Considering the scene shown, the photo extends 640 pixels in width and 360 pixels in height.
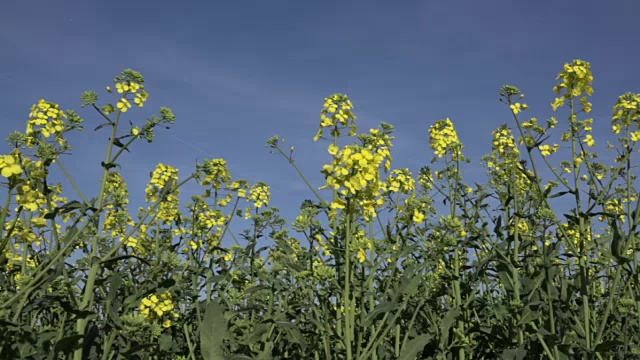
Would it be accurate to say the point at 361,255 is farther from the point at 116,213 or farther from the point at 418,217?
the point at 116,213

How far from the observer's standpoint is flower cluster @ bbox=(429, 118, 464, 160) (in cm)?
570

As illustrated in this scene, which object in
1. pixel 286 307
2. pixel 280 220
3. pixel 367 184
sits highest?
pixel 280 220

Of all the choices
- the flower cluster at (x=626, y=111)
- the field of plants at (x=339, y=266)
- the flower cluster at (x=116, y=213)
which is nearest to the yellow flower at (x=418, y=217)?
the field of plants at (x=339, y=266)

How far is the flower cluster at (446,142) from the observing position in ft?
18.7

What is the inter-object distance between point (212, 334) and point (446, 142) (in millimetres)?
3343

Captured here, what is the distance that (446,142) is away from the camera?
5766 mm

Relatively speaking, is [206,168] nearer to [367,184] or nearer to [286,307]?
[286,307]

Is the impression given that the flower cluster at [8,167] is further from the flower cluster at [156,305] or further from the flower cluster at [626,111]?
the flower cluster at [626,111]

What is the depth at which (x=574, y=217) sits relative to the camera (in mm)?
4426

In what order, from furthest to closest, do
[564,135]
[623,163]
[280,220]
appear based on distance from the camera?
[280,220] < [564,135] < [623,163]

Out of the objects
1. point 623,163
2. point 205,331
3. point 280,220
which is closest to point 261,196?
point 280,220

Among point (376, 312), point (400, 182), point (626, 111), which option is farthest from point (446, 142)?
point (376, 312)

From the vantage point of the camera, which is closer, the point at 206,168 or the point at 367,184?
the point at 367,184

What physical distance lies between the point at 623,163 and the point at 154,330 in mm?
4254
